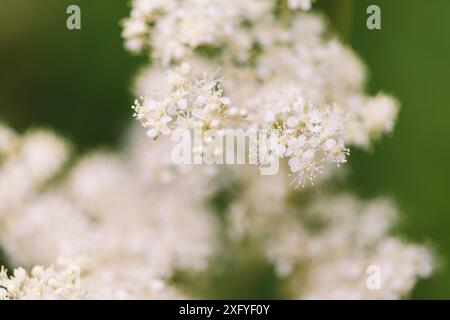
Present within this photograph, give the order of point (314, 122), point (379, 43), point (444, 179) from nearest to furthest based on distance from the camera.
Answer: point (314, 122)
point (444, 179)
point (379, 43)

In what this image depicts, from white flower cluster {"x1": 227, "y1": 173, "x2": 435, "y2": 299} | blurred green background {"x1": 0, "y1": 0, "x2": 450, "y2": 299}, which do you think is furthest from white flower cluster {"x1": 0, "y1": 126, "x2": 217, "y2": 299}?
blurred green background {"x1": 0, "y1": 0, "x2": 450, "y2": 299}

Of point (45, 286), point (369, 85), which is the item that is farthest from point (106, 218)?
point (369, 85)

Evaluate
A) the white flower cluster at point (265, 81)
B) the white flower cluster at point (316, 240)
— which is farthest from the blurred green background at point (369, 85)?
the white flower cluster at point (265, 81)

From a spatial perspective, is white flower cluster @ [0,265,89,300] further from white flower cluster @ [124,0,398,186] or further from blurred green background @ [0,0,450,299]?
blurred green background @ [0,0,450,299]

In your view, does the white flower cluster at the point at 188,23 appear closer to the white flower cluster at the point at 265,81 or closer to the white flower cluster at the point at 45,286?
the white flower cluster at the point at 265,81

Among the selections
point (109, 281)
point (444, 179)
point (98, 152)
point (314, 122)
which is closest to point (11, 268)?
point (109, 281)
